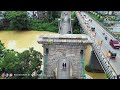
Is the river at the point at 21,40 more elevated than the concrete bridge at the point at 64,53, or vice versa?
the concrete bridge at the point at 64,53

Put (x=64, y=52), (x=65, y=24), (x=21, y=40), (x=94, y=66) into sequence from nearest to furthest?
1. (x=64, y=52)
2. (x=94, y=66)
3. (x=21, y=40)
4. (x=65, y=24)

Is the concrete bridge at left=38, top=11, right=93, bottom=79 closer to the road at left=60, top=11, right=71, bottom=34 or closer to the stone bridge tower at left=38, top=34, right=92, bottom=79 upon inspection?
the stone bridge tower at left=38, top=34, right=92, bottom=79

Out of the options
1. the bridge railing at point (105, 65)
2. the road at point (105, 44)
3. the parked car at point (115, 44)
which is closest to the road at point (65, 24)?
the road at point (105, 44)

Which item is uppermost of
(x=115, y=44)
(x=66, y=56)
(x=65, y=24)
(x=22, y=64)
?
(x=65, y=24)

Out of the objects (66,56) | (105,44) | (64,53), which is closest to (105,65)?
(66,56)

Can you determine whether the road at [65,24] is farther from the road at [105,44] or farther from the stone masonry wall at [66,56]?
the stone masonry wall at [66,56]

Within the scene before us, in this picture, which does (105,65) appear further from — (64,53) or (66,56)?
(64,53)

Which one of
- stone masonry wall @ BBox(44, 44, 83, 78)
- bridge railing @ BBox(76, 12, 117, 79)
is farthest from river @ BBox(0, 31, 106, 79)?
stone masonry wall @ BBox(44, 44, 83, 78)

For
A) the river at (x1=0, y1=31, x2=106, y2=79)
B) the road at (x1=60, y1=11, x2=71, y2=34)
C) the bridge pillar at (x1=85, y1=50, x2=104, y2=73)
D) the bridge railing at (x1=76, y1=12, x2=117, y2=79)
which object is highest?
the road at (x1=60, y1=11, x2=71, y2=34)

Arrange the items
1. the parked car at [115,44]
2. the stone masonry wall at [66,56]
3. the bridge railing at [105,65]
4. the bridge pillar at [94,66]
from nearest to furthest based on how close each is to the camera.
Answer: the bridge railing at [105,65] → the stone masonry wall at [66,56] → the parked car at [115,44] → the bridge pillar at [94,66]
